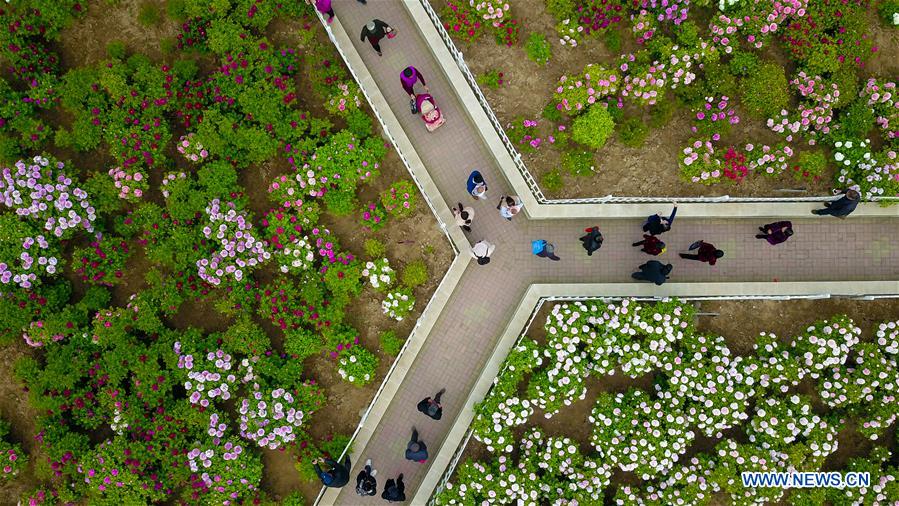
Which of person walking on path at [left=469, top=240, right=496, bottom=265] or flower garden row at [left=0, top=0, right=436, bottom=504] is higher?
person walking on path at [left=469, top=240, right=496, bottom=265]

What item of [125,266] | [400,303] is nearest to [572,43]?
[400,303]

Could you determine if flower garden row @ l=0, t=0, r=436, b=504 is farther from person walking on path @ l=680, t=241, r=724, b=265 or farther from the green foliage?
person walking on path @ l=680, t=241, r=724, b=265

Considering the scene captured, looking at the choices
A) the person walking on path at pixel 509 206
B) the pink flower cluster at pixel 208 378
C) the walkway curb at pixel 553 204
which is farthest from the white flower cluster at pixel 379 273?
the pink flower cluster at pixel 208 378

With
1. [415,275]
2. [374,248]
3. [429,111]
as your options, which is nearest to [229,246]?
[374,248]

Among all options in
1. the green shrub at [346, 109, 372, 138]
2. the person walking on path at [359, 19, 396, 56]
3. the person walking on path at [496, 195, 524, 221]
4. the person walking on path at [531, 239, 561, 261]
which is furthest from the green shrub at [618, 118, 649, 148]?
the green shrub at [346, 109, 372, 138]

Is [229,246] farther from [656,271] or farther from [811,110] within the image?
[811,110]

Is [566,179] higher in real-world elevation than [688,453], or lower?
higher

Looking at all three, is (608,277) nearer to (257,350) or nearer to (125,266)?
(257,350)
